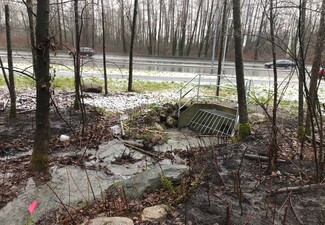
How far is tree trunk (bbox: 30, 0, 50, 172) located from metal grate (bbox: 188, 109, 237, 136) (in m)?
5.83

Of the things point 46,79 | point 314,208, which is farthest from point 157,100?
point 314,208

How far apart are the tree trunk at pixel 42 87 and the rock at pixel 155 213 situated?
8.11 feet

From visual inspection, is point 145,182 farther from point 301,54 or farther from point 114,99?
point 114,99

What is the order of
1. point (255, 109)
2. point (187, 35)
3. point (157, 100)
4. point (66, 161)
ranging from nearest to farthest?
point (66, 161)
point (255, 109)
point (157, 100)
point (187, 35)

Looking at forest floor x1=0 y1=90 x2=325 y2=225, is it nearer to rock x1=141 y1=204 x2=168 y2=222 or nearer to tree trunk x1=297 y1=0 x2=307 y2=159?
rock x1=141 y1=204 x2=168 y2=222

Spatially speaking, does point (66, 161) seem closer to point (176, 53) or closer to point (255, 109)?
point (255, 109)

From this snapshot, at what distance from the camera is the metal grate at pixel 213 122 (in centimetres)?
932

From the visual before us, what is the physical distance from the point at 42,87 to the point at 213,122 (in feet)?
21.7

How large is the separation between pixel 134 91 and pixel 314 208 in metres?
10.8

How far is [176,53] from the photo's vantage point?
127 feet

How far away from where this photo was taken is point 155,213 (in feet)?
11.6

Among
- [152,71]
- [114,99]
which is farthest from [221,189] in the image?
[152,71]

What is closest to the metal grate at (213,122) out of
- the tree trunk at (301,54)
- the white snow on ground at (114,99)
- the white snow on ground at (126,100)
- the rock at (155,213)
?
the white snow on ground at (114,99)

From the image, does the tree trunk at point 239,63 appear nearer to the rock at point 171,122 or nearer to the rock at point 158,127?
the rock at point 158,127
